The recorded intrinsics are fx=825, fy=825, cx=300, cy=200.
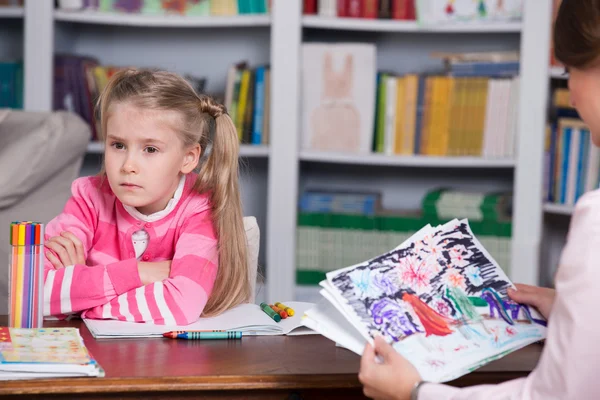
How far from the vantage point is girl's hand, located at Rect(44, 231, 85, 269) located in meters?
1.36

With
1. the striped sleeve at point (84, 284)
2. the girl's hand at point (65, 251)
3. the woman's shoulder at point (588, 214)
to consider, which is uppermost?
the woman's shoulder at point (588, 214)

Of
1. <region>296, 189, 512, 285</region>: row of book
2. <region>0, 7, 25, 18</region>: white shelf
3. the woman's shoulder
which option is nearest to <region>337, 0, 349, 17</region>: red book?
<region>296, 189, 512, 285</region>: row of book

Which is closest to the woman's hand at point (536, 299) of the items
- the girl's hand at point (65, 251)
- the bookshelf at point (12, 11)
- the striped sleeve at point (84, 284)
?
the striped sleeve at point (84, 284)

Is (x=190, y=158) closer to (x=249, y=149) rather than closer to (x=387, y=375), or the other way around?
Result: (x=387, y=375)

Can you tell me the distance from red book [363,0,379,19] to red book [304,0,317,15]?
18 cm

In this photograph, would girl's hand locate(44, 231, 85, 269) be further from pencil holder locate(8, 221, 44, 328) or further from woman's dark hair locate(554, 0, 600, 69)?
woman's dark hair locate(554, 0, 600, 69)

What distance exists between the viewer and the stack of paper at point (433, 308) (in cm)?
98

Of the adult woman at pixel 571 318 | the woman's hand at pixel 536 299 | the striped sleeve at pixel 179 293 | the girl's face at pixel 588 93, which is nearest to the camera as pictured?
the adult woman at pixel 571 318

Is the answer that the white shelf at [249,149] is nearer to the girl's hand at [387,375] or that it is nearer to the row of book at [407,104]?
the row of book at [407,104]

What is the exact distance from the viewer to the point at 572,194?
2.76 meters

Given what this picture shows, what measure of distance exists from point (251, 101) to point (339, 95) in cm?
31

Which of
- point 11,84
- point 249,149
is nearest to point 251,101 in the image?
point 249,149

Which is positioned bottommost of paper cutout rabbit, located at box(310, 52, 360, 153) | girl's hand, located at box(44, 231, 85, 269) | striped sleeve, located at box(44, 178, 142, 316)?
striped sleeve, located at box(44, 178, 142, 316)

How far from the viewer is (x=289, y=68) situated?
2.85 meters
